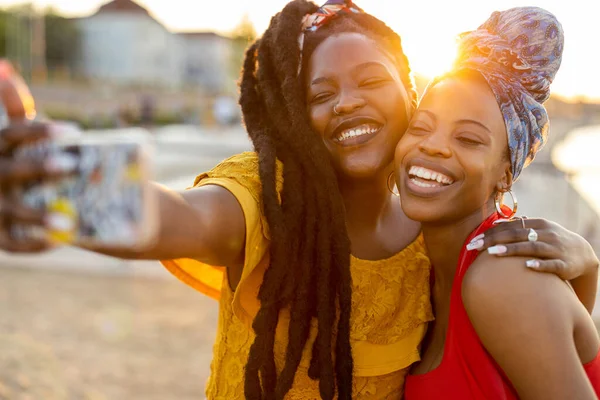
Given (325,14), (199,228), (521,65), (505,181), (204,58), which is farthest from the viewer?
(204,58)

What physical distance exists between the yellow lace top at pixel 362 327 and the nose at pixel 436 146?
1.55ft

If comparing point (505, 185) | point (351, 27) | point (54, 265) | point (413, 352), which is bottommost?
point (54, 265)

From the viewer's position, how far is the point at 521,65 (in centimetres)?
202

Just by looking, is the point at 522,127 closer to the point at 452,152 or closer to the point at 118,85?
the point at 452,152

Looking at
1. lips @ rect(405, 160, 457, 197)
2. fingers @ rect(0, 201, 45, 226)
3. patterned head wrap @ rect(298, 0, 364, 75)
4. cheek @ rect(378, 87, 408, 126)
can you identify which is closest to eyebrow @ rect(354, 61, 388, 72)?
cheek @ rect(378, 87, 408, 126)

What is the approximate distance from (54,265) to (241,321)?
6797 millimetres

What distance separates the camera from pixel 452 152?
80.7 inches

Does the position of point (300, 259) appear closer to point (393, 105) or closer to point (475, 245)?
point (475, 245)

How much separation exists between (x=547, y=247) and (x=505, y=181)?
0.34m

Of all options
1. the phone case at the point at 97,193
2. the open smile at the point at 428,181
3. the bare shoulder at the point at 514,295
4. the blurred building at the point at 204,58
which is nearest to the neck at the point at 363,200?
the open smile at the point at 428,181

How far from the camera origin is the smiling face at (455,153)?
2.02 m

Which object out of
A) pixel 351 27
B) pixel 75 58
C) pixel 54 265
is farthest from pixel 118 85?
pixel 351 27

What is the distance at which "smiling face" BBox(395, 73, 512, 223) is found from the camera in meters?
2.02

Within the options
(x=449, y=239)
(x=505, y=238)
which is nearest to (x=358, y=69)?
(x=449, y=239)
